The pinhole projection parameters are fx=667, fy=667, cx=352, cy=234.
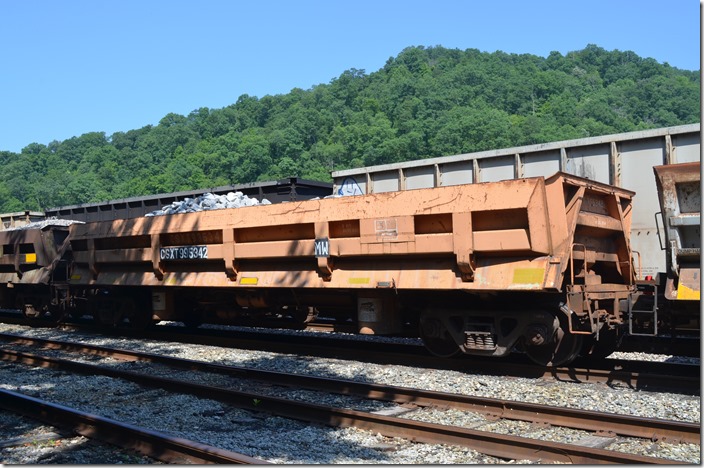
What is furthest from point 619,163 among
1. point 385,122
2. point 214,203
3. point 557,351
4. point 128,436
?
point 385,122

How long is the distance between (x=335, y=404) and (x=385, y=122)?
3699 inches

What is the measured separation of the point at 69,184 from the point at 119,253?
103449 mm

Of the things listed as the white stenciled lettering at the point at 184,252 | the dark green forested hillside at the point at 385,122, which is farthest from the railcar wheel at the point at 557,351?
the dark green forested hillside at the point at 385,122

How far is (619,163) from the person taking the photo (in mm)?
13094

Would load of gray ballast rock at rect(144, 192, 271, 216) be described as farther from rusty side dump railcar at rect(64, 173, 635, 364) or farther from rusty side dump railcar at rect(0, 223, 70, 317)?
rusty side dump railcar at rect(0, 223, 70, 317)

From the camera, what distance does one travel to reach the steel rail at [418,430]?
17.0ft

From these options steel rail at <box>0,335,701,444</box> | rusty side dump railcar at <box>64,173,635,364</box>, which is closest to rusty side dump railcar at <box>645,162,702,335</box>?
rusty side dump railcar at <box>64,173,635,364</box>

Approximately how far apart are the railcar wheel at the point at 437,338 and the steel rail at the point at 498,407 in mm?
1902

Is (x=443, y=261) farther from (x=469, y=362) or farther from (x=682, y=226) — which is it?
(x=682, y=226)

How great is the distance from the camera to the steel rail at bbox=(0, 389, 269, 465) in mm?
5160

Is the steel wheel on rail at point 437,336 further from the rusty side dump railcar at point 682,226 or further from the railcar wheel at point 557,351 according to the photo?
the rusty side dump railcar at point 682,226

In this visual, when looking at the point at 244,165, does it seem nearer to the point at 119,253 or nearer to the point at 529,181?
the point at 119,253

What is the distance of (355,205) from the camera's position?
31.5 ft

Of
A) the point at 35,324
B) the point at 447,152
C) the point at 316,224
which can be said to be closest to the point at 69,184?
the point at 447,152
